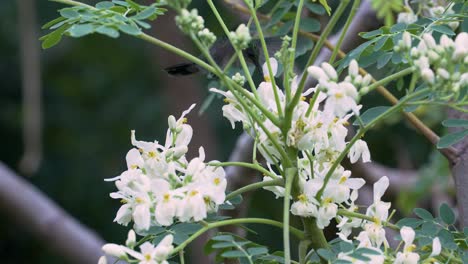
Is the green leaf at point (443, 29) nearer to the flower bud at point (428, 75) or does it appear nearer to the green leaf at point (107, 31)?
the flower bud at point (428, 75)

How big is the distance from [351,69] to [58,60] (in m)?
3.86

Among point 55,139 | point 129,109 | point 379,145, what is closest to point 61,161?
point 55,139

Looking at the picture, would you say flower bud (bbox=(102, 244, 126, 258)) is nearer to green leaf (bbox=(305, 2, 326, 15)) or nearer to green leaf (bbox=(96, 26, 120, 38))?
green leaf (bbox=(96, 26, 120, 38))

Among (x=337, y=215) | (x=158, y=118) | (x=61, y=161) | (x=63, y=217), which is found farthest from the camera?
(x=61, y=161)

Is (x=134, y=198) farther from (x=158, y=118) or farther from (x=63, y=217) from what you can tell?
(x=158, y=118)

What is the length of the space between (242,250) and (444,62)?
0.29 metres

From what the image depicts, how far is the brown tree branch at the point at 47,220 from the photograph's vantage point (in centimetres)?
243

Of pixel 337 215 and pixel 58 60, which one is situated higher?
pixel 337 215

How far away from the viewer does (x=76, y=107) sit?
4.30 metres

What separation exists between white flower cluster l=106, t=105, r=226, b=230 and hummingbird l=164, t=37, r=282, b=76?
0.29 m

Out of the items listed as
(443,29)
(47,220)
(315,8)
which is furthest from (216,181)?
(47,220)

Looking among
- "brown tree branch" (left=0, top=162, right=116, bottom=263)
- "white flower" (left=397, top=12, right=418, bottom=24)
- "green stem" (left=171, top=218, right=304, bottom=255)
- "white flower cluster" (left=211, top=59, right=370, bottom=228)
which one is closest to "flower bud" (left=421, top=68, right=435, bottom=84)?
"white flower cluster" (left=211, top=59, right=370, bottom=228)

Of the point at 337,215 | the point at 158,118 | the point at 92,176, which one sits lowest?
the point at 92,176

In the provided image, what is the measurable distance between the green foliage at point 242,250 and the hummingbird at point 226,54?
0.32 m
